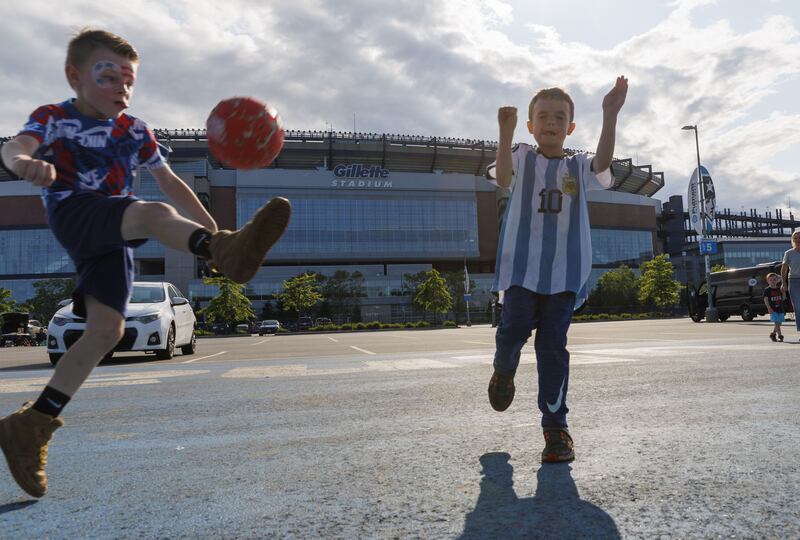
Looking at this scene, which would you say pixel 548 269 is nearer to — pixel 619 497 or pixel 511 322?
pixel 511 322

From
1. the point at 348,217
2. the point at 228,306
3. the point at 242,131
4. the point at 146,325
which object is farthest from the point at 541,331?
the point at 348,217

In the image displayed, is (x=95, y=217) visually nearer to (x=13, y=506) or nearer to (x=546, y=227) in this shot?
(x=13, y=506)

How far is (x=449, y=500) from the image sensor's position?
1.72 m

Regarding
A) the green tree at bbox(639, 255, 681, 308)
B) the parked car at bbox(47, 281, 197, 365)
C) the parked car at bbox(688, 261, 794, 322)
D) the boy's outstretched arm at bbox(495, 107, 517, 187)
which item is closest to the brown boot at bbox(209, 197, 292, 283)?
the boy's outstretched arm at bbox(495, 107, 517, 187)

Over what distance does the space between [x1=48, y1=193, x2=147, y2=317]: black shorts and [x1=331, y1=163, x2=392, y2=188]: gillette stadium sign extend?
83220 mm

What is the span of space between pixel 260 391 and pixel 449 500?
306cm

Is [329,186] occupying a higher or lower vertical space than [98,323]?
higher

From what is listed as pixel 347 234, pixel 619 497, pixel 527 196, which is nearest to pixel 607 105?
pixel 527 196

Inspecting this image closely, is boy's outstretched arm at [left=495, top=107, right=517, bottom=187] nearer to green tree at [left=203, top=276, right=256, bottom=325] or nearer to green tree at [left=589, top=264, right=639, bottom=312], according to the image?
green tree at [left=203, top=276, right=256, bottom=325]

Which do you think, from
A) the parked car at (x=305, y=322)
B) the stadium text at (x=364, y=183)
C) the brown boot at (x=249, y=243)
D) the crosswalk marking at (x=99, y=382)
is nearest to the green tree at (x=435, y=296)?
the parked car at (x=305, y=322)

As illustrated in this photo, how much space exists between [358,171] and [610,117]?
84.0m

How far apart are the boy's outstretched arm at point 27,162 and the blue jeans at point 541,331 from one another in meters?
1.91

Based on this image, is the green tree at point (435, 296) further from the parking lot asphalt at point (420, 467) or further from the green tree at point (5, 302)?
the parking lot asphalt at point (420, 467)

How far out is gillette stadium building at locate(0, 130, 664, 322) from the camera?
78.5 m
